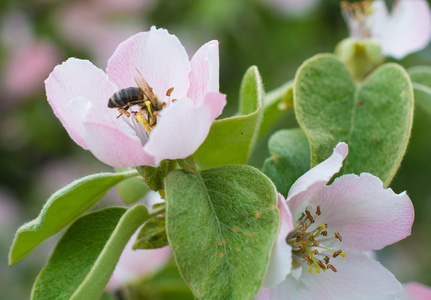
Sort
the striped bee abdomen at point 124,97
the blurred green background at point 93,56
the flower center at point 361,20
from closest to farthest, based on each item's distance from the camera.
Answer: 1. the striped bee abdomen at point 124,97
2. the flower center at point 361,20
3. the blurred green background at point 93,56

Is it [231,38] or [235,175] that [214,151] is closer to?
[235,175]

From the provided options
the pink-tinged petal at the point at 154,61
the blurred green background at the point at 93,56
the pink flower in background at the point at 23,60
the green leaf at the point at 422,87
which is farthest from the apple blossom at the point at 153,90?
the pink flower in background at the point at 23,60

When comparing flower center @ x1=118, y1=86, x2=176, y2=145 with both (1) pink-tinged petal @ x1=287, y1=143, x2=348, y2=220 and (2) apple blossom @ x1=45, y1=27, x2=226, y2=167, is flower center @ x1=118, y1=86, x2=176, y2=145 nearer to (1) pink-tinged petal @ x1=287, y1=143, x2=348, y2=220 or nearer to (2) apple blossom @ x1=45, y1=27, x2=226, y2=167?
(2) apple blossom @ x1=45, y1=27, x2=226, y2=167

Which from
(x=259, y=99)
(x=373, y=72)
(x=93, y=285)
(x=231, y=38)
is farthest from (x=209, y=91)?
(x=231, y=38)

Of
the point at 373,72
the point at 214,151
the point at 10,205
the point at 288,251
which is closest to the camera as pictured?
the point at 288,251

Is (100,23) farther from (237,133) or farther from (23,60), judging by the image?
(237,133)

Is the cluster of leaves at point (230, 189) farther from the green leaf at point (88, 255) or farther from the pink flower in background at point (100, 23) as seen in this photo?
the pink flower in background at point (100, 23)
